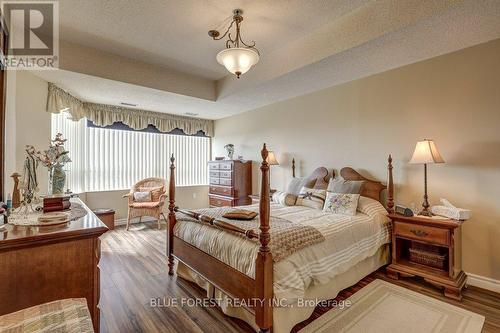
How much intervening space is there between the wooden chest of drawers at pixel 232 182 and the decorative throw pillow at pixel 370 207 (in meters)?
2.62

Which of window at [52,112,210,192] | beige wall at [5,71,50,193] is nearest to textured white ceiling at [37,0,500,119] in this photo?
beige wall at [5,71,50,193]

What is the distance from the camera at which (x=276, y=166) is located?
189 inches

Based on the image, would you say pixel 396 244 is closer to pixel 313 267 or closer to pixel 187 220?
pixel 313 267

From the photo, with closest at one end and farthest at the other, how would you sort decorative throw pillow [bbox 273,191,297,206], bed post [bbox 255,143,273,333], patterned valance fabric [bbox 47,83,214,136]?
bed post [bbox 255,143,273,333], decorative throw pillow [bbox 273,191,297,206], patterned valance fabric [bbox 47,83,214,136]

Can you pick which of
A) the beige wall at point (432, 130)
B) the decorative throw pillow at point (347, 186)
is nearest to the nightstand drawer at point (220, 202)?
the beige wall at point (432, 130)

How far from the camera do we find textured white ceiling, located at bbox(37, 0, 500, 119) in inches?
88.0

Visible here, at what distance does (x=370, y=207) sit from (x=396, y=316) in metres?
1.22

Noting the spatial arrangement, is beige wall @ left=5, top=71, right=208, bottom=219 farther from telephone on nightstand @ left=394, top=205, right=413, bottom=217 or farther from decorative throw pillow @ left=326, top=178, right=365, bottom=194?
telephone on nightstand @ left=394, top=205, right=413, bottom=217

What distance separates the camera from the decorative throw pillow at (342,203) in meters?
2.95

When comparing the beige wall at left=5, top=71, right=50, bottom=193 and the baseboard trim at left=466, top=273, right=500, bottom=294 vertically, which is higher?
the beige wall at left=5, top=71, right=50, bottom=193

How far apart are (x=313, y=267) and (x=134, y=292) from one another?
5.99 feet

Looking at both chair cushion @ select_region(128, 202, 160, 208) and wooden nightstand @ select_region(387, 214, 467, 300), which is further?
chair cushion @ select_region(128, 202, 160, 208)

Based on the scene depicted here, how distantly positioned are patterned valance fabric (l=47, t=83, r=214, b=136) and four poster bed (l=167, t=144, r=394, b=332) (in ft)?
8.10

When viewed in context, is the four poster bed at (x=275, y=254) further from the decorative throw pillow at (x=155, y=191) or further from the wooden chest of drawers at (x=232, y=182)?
the decorative throw pillow at (x=155, y=191)
